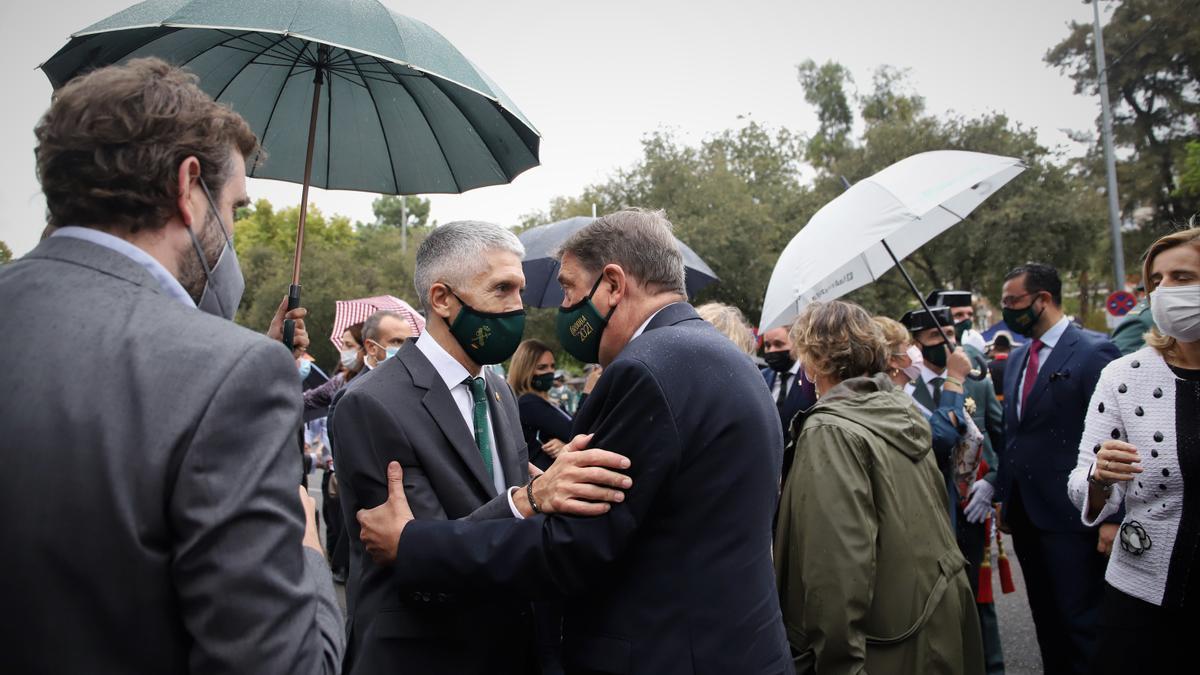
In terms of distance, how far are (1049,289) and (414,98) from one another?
4.28 m

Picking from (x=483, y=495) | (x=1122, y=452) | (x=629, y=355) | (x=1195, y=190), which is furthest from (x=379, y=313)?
(x=1195, y=190)

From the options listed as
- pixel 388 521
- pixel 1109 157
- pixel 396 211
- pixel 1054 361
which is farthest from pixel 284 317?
pixel 396 211

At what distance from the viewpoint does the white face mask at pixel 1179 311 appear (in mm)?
2910

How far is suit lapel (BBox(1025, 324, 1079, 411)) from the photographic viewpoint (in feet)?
15.8

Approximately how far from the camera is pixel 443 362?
271 cm

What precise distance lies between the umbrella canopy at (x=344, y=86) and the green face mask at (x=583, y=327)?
2.65 ft

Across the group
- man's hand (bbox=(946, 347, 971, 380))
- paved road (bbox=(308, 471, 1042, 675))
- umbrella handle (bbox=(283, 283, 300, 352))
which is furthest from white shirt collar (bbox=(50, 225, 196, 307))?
man's hand (bbox=(946, 347, 971, 380))

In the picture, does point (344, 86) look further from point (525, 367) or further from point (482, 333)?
point (525, 367)

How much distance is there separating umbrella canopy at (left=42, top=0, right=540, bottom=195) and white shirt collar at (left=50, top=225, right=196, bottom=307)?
3.77 feet

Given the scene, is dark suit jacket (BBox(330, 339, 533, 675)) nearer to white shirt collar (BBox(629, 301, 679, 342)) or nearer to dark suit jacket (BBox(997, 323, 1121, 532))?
white shirt collar (BBox(629, 301, 679, 342))

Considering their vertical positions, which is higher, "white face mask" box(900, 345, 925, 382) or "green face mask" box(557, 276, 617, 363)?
"green face mask" box(557, 276, 617, 363)

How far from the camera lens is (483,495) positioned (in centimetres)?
249

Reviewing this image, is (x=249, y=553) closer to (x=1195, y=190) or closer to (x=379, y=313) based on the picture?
(x=379, y=313)

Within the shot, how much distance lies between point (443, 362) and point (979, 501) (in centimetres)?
416
